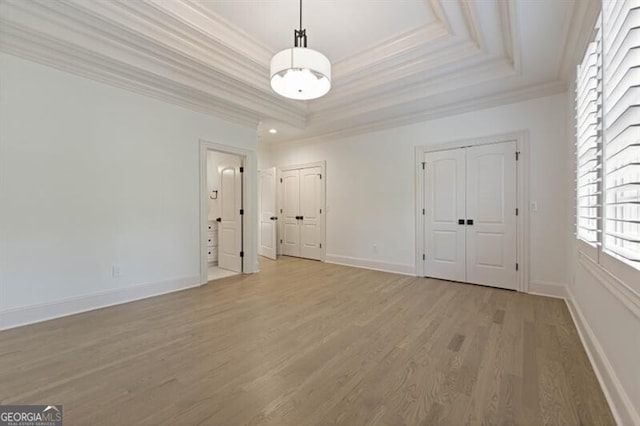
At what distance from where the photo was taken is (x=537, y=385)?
182 cm

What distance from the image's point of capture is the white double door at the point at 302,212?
6289 millimetres

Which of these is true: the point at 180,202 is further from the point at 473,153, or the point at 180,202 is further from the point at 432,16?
the point at 473,153

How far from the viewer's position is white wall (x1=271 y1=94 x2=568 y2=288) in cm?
368

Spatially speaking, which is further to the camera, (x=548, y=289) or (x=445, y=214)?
(x=445, y=214)

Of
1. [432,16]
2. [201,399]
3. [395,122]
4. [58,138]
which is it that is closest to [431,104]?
[395,122]

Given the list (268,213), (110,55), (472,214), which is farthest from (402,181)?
(110,55)

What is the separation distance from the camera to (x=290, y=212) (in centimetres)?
689

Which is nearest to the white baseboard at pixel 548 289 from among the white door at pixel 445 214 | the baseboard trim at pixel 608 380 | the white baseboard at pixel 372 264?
the white door at pixel 445 214

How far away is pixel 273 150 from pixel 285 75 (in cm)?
465

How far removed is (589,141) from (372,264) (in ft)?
12.1

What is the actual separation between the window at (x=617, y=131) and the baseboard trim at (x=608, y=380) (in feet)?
2.24

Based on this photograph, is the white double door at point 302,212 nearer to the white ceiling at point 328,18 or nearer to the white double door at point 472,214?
the white double door at point 472,214

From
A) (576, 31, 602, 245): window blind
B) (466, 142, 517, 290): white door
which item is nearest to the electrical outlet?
(576, 31, 602, 245): window blind

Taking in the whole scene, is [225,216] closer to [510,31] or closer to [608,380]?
[510,31]
